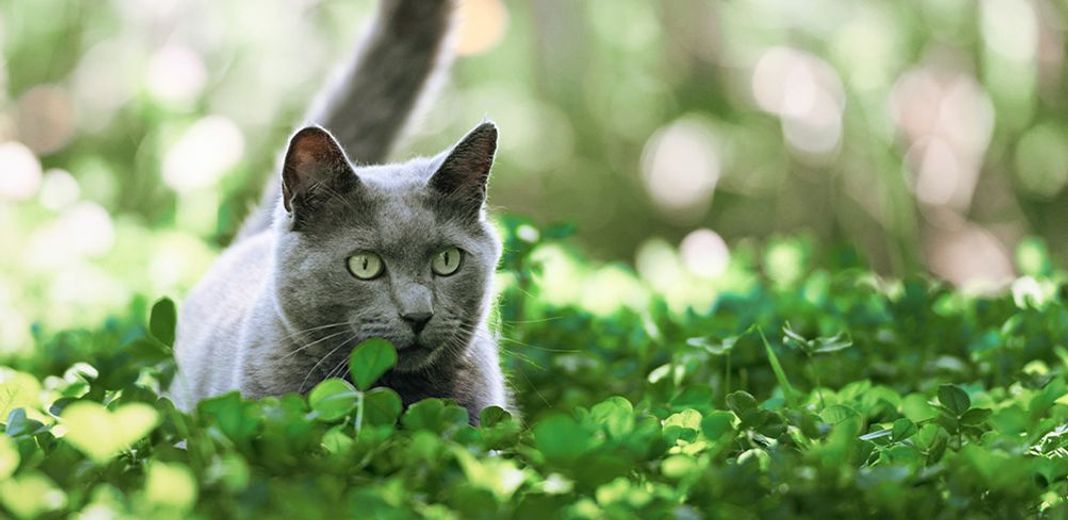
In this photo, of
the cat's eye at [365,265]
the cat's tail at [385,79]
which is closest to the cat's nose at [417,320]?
the cat's eye at [365,265]

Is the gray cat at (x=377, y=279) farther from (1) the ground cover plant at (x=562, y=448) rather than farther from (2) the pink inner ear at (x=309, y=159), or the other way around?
(1) the ground cover plant at (x=562, y=448)

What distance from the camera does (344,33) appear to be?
220 inches

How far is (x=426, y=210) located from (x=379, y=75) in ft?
3.32

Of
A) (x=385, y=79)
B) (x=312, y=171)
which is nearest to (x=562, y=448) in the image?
(x=312, y=171)

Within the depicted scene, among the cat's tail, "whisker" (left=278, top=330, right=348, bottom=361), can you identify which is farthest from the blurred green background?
"whisker" (left=278, top=330, right=348, bottom=361)

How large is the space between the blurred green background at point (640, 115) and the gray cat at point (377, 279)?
1.87 meters

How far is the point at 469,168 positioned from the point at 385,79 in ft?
3.05

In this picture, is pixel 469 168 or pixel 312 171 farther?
pixel 469 168

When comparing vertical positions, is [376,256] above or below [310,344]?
above

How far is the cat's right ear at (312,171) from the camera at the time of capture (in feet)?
6.77

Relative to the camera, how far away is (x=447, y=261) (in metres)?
2.17

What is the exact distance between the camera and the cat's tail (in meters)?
2.98

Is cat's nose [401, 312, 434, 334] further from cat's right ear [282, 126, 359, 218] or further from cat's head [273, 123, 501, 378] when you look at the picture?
cat's right ear [282, 126, 359, 218]

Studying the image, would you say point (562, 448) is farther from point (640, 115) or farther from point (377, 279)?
point (640, 115)
